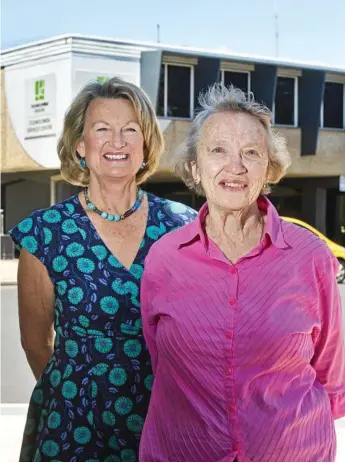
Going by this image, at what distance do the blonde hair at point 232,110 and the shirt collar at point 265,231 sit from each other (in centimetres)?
5

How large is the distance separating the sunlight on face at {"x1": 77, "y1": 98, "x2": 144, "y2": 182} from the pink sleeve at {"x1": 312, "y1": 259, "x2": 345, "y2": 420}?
2.19ft

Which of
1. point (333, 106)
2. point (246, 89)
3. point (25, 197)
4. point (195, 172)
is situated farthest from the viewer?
point (25, 197)

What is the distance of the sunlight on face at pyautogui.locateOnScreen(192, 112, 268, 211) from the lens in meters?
1.89

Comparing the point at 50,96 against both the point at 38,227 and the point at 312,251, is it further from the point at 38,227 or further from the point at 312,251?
the point at 312,251

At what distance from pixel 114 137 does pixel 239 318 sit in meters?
0.67

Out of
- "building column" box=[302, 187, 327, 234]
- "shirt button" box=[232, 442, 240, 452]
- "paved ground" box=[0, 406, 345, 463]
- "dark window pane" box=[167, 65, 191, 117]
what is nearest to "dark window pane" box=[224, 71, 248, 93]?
"dark window pane" box=[167, 65, 191, 117]

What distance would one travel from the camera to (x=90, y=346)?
2.21 meters

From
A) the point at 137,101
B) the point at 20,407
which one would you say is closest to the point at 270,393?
the point at 137,101

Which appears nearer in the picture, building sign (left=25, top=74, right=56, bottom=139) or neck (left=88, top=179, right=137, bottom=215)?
neck (left=88, top=179, right=137, bottom=215)

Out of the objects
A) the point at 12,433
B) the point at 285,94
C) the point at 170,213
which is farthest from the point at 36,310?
the point at 285,94

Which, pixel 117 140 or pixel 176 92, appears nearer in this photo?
pixel 117 140

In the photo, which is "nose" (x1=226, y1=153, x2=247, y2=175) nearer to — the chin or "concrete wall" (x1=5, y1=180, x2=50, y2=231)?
the chin

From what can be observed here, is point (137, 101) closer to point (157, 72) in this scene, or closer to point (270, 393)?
point (270, 393)

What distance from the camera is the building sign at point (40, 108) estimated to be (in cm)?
2003
